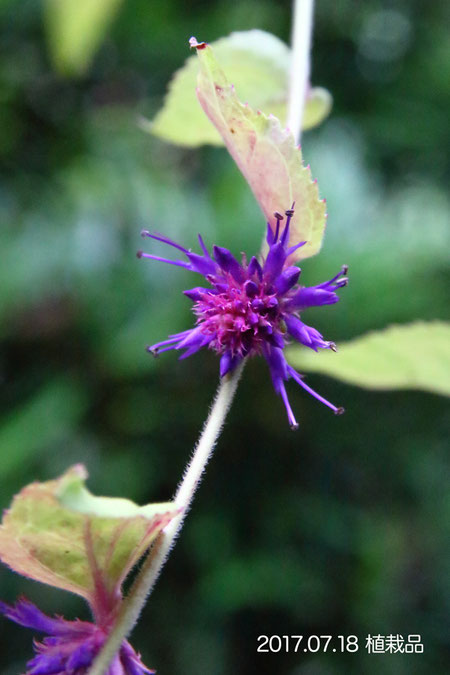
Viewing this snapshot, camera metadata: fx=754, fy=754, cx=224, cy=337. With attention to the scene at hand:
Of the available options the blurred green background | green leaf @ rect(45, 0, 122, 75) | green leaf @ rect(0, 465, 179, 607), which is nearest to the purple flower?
green leaf @ rect(0, 465, 179, 607)

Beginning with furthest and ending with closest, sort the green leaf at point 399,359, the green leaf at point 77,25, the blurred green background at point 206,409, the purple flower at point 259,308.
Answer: the blurred green background at point 206,409
the green leaf at point 77,25
the green leaf at point 399,359
the purple flower at point 259,308

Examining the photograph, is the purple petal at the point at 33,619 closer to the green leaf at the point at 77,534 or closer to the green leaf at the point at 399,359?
the green leaf at the point at 77,534

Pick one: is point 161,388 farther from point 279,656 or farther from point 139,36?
point 139,36

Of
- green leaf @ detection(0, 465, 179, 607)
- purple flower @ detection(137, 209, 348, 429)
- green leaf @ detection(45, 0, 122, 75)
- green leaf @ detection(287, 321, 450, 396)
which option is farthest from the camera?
green leaf @ detection(45, 0, 122, 75)

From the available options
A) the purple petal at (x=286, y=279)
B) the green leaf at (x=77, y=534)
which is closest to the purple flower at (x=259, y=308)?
the purple petal at (x=286, y=279)

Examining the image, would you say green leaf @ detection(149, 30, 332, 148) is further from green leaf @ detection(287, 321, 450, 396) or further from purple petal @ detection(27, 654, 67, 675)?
purple petal @ detection(27, 654, 67, 675)

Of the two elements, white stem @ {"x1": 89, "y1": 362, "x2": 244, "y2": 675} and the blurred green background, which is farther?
the blurred green background

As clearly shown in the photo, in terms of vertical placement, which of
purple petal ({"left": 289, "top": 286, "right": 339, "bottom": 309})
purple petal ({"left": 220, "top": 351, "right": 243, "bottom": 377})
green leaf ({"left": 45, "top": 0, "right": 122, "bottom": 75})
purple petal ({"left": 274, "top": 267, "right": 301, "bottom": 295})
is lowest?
purple petal ({"left": 220, "top": 351, "right": 243, "bottom": 377})

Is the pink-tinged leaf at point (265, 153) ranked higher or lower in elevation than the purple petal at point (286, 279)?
higher
